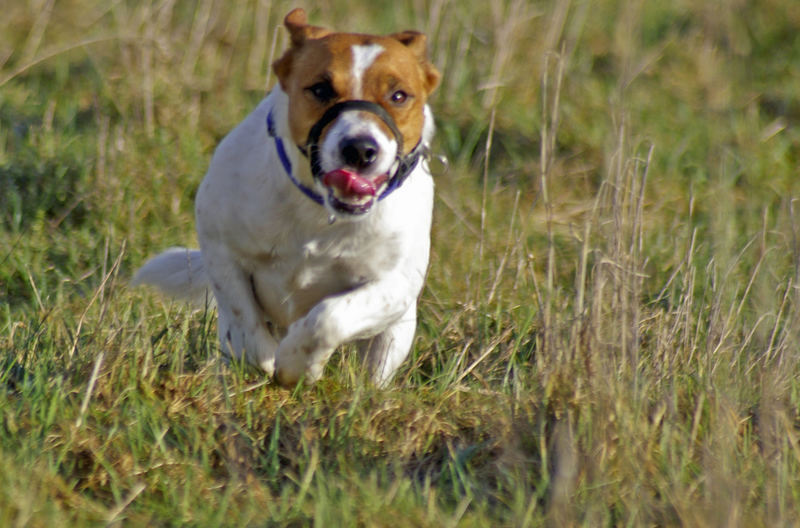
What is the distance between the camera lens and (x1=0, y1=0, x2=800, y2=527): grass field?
287cm

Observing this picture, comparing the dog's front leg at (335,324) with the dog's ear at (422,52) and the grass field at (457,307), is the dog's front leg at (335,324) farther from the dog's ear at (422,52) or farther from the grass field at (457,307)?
the dog's ear at (422,52)

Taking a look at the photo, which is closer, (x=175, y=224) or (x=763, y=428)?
(x=763, y=428)

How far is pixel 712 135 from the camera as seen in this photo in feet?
20.6

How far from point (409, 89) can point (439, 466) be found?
3.70ft

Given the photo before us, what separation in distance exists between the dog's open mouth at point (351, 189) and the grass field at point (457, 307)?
520 mm

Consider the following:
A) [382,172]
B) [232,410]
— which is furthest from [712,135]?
[232,410]


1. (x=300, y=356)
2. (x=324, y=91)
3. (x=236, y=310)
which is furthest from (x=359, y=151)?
(x=236, y=310)

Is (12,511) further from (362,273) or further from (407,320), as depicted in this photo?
(407,320)

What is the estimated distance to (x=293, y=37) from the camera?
368 centimetres

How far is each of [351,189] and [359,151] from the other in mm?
126

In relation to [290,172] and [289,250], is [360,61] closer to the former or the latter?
[290,172]

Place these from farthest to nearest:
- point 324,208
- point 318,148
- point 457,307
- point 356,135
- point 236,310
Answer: point 457,307 < point 236,310 < point 324,208 < point 318,148 < point 356,135

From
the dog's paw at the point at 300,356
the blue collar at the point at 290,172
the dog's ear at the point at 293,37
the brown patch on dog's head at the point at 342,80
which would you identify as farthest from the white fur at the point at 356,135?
the dog's paw at the point at 300,356

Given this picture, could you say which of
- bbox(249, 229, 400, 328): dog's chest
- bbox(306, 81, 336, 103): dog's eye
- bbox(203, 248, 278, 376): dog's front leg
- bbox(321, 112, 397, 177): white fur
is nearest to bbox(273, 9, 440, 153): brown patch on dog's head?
bbox(306, 81, 336, 103): dog's eye
